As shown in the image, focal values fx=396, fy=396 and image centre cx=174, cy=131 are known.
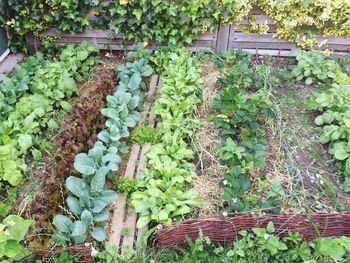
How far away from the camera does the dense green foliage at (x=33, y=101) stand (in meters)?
3.22

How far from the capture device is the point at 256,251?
8.90 feet

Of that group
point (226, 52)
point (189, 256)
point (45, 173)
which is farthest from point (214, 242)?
point (226, 52)

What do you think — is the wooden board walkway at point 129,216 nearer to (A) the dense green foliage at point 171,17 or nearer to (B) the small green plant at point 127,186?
(B) the small green plant at point 127,186

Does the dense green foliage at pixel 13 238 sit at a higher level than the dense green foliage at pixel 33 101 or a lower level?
lower

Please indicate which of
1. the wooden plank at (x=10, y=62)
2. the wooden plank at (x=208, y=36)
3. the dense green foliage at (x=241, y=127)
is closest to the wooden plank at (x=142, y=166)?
the dense green foliage at (x=241, y=127)

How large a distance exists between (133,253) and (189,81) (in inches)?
73.9

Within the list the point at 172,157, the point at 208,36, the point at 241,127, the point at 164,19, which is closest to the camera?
the point at 172,157

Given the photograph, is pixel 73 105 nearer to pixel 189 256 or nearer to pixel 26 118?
pixel 26 118

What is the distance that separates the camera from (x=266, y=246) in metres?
2.66

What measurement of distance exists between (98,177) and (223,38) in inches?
104

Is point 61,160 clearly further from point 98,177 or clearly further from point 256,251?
point 256,251

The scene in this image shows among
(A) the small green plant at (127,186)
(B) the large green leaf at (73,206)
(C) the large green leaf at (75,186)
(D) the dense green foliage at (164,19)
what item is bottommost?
(A) the small green plant at (127,186)

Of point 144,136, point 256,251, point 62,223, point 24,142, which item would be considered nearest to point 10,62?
point 24,142

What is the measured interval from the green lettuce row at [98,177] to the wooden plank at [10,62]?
1.55 metres
